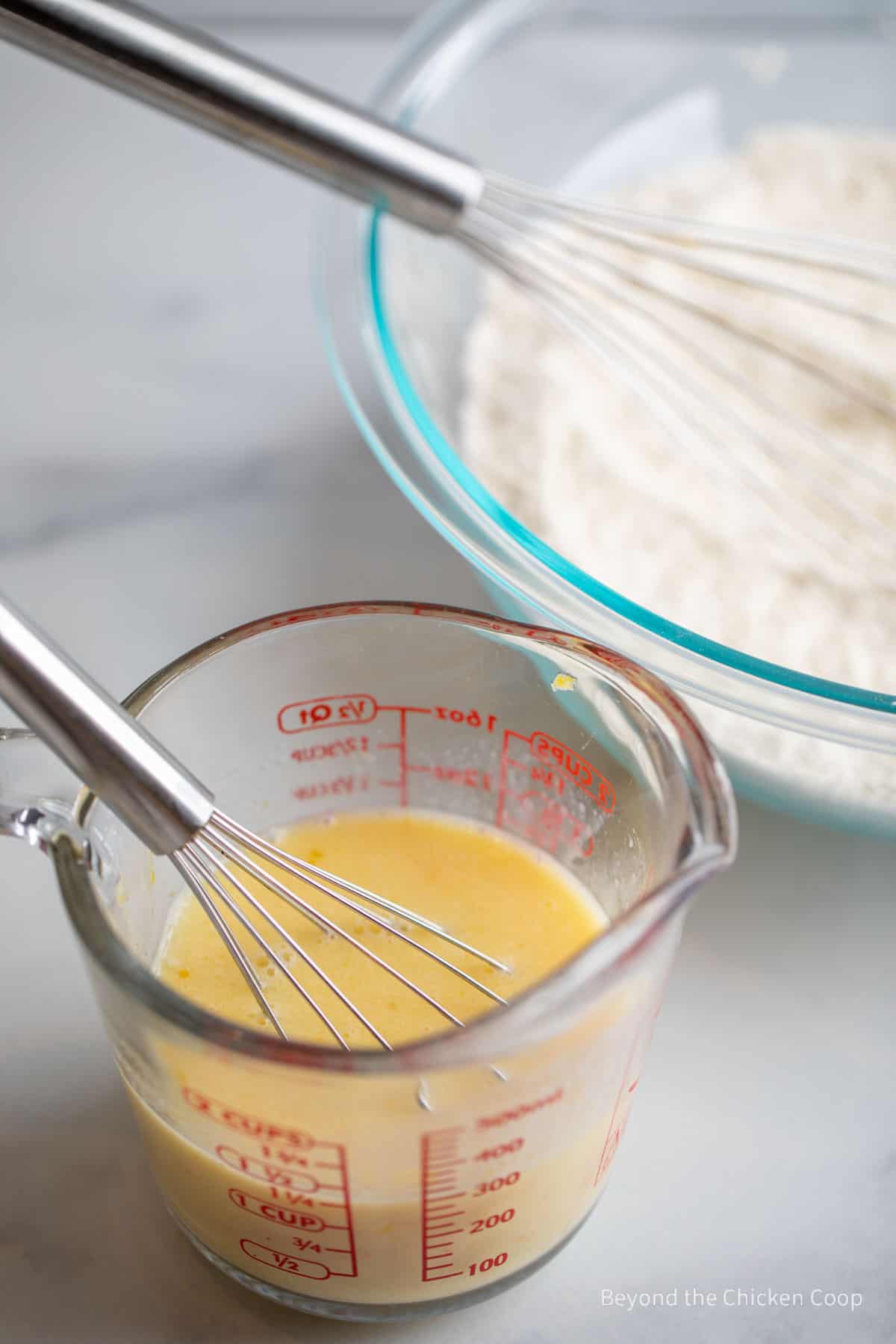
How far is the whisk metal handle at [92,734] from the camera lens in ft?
1.40

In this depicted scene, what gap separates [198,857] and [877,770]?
32cm

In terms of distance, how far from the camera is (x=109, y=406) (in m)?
0.91

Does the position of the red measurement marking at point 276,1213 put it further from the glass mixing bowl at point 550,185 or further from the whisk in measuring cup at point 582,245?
the whisk in measuring cup at point 582,245

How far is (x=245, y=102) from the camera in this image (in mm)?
645

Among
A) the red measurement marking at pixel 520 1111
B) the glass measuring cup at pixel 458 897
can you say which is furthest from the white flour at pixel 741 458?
the red measurement marking at pixel 520 1111

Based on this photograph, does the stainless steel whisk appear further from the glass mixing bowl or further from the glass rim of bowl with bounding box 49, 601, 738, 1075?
the glass mixing bowl

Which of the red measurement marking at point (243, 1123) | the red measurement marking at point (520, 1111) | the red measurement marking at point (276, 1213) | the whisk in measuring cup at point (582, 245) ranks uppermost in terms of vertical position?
the whisk in measuring cup at point (582, 245)

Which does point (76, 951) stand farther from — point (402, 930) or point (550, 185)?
point (550, 185)

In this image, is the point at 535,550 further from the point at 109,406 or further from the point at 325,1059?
the point at 109,406

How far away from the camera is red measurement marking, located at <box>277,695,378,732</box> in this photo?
58 cm

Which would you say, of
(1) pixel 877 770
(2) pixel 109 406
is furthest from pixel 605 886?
(2) pixel 109 406

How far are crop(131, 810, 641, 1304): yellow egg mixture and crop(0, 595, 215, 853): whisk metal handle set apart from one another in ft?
0.26

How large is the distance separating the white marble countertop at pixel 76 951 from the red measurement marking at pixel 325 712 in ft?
0.56

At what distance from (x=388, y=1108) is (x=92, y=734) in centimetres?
15
